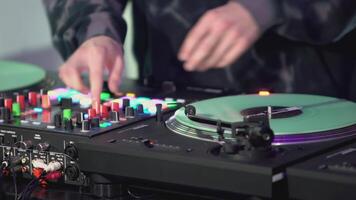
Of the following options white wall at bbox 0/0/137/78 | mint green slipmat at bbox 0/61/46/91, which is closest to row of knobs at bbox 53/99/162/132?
mint green slipmat at bbox 0/61/46/91

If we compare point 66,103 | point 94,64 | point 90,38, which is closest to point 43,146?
point 66,103

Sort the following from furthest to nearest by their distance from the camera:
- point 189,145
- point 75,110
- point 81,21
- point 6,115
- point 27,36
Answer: point 27,36 → point 81,21 → point 75,110 → point 6,115 → point 189,145

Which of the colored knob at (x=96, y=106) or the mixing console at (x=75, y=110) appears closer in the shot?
the mixing console at (x=75, y=110)

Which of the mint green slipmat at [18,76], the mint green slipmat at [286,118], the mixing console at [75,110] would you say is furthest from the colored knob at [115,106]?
the mint green slipmat at [18,76]

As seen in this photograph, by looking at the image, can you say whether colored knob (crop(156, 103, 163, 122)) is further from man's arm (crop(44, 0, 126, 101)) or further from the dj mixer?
man's arm (crop(44, 0, 126, 101))

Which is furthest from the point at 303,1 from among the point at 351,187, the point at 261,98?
the point at 351,187

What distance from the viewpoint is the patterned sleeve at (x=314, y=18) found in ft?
5.84

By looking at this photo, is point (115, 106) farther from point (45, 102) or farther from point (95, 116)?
point (45, 102)

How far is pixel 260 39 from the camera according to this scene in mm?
2010

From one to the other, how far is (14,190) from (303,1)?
30.2 inches

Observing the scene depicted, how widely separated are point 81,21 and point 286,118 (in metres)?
0.78

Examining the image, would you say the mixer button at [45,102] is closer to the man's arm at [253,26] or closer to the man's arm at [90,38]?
the man's arm at [90,38]

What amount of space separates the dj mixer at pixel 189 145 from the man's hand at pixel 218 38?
96 mm

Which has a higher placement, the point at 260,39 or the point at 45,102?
the point at 260,39
